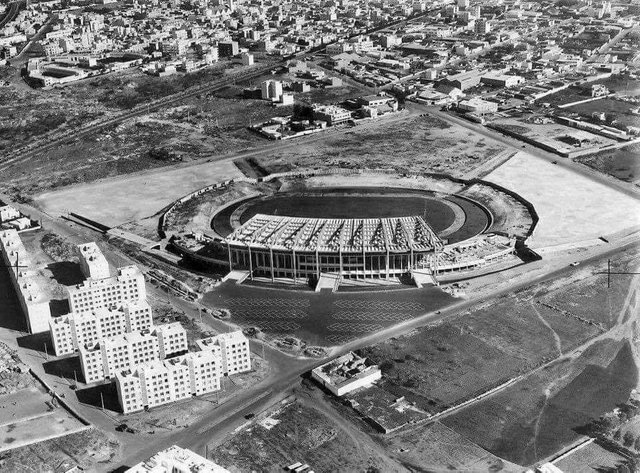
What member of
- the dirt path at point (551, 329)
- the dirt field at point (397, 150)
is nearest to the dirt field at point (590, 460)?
the dirt path at point (551, 329)

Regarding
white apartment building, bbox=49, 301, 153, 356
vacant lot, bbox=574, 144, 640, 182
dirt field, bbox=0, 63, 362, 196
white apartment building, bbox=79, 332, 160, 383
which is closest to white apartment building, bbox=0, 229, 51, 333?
white apartment building, bbox=49, 301, 153, 356

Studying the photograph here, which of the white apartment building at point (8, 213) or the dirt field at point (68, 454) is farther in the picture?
the white apartment building at point (8, 213)

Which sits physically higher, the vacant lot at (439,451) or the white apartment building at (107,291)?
the white apartment building at (107,291)

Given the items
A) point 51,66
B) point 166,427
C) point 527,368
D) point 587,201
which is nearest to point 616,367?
point 527,368

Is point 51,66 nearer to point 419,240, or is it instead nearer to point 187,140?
point 187,140

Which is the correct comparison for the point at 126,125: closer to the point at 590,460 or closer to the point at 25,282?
the point at 25,282

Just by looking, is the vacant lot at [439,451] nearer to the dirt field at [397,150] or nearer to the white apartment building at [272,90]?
the dirt field at [397,150]
